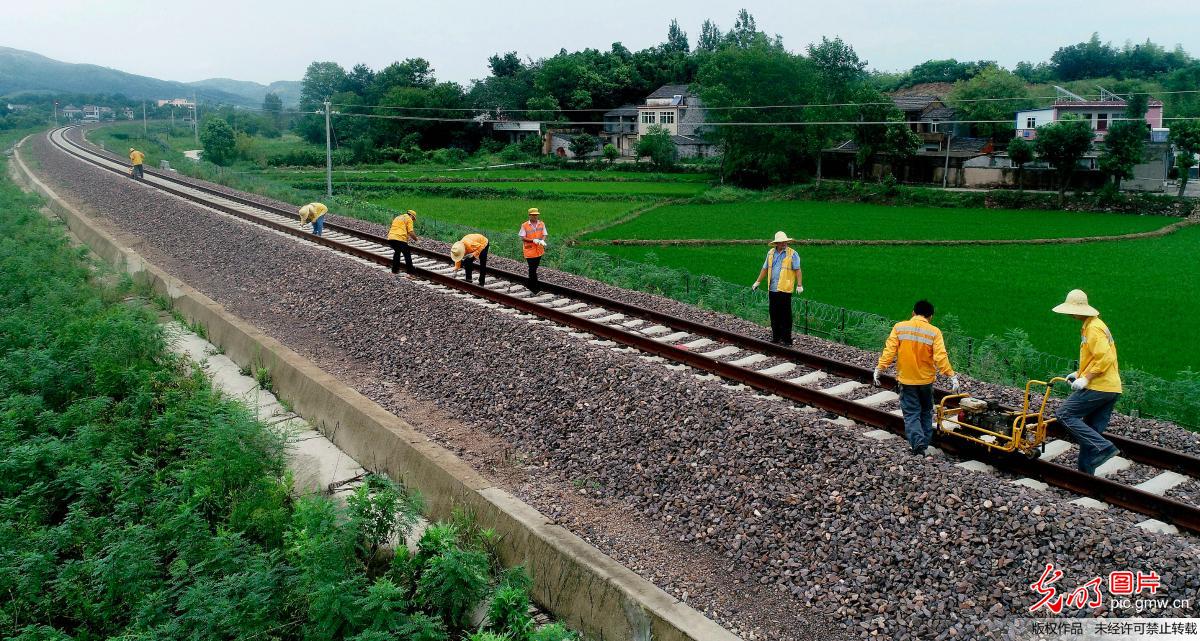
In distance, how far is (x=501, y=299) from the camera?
15883mm

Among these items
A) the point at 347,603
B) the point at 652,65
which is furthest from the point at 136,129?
the point at 347,603

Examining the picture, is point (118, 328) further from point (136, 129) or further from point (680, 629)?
point (136, 129)

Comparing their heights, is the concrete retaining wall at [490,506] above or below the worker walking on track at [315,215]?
below

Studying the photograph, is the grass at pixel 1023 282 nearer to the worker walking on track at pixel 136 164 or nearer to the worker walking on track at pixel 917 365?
the worker walking on track at pixel 917 365

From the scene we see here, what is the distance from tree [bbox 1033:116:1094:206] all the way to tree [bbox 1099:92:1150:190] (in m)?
1.08

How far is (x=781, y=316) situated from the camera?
13.4m

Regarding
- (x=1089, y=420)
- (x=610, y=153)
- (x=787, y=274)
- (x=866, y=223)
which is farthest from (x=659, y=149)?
(x=1089, y=420)

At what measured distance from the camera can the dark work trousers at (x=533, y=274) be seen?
16.5 meters

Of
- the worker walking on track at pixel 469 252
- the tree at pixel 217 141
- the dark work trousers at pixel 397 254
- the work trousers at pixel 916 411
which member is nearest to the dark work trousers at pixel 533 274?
the worker walking on track at pixel 469 252

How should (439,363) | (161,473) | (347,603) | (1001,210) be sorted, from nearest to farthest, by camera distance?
(347,603), (161,473), (439,363), (1001,210)

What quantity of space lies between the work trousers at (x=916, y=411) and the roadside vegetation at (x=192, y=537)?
155 inches

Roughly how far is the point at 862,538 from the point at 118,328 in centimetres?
1153

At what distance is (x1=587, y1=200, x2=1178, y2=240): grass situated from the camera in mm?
39844

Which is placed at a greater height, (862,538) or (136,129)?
(136,129)
